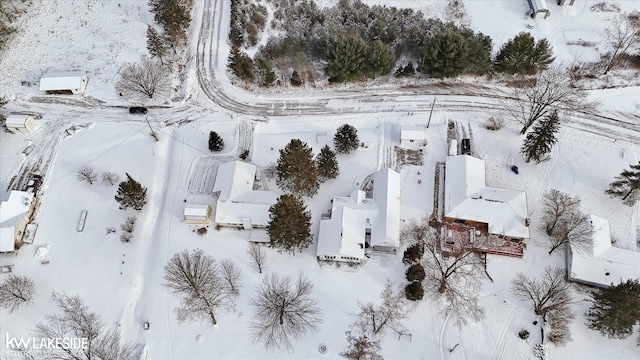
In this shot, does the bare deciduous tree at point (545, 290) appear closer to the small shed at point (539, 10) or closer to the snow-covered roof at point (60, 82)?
the small shed at point (539, 10)

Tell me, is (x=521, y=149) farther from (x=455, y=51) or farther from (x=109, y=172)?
(x=109, y=172)

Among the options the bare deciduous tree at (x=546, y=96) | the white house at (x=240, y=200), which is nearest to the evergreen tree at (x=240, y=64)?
the white house at (x=240, y=200)

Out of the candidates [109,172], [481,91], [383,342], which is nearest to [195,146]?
[109,172]

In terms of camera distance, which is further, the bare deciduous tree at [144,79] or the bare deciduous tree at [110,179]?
the bare deciduous tree at [144,79]

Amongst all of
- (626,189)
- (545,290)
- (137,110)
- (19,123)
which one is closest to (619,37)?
(626,189)

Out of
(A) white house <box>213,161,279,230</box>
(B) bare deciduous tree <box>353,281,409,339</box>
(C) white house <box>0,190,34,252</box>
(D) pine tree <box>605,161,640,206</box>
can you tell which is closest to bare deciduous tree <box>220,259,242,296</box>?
(A) white house <box>213,161,279,230</box>
